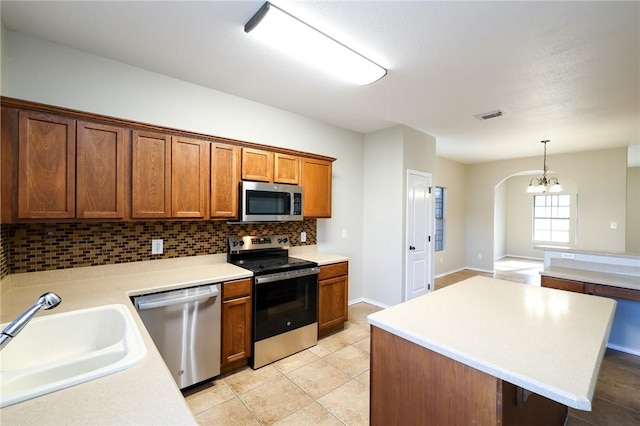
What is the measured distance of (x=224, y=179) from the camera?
2611 millimetres

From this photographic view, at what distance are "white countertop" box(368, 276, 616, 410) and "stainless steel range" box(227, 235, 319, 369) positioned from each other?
128 centimetres

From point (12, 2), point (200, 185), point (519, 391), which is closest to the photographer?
point (519, 391)

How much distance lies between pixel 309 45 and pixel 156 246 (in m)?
2.10

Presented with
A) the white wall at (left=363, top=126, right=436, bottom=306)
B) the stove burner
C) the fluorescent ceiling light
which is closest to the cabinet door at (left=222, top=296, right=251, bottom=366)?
the stove burner

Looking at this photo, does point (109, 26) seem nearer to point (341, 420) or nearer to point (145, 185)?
point (145, 185)

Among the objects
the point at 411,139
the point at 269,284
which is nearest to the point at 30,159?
the point at 269,284

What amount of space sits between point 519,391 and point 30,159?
3000 mm

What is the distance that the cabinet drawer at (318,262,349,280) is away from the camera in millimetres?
3053

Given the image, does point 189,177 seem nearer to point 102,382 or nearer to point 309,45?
point 309,45

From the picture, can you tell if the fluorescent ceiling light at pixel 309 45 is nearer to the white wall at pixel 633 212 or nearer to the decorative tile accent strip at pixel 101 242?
the decorative tile accent strip at pixel 101 242

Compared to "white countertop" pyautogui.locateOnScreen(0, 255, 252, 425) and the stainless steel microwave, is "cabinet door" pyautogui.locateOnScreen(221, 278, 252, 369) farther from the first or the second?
the stainless steel microwave

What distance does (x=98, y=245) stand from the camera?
224 cm

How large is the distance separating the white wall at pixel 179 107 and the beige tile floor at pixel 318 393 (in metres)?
1.59

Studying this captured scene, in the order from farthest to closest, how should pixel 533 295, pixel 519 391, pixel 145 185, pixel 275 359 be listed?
pixel 275 359 → pixel 145 185 → pixel 533 295 → pixel 519 391
